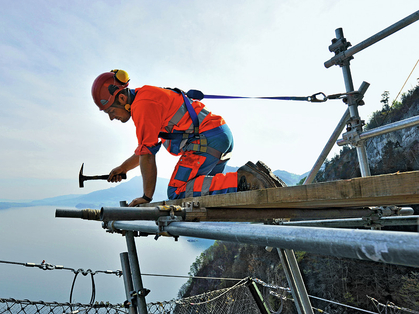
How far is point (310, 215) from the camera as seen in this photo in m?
2.08

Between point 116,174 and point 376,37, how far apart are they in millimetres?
2922

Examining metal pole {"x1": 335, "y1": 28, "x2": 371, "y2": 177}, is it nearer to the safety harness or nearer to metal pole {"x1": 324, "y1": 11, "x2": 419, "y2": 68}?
metal pole {"x1": 324, "y1": 11, "x2": 419, "y2": 68}

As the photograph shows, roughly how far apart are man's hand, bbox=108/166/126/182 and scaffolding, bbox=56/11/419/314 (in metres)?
0.71

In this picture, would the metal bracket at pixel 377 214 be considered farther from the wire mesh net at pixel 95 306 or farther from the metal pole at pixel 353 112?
the wire mesh net at pixel 95 306

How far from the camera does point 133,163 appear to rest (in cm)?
305

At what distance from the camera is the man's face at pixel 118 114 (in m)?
2.76

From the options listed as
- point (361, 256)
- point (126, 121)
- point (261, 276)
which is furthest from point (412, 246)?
point (261, 276)

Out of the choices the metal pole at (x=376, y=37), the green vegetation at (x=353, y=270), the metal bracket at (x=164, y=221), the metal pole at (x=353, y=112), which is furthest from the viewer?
the green vegetation at (x=353, y=270)

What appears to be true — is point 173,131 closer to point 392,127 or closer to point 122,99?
point 122,99

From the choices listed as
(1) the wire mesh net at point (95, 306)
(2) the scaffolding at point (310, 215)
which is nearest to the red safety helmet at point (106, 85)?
(2) the scaffolding at point (310, 215)

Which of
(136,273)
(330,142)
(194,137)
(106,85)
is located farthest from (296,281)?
(106,85)

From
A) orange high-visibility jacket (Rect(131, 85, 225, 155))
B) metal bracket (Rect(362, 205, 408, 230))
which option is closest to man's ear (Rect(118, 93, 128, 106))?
orange high-visibility jacket (Rect(131, 85, 225, 155))

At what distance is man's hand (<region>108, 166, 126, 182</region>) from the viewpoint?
2975mm

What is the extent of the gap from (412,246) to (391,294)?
21.5 metres
